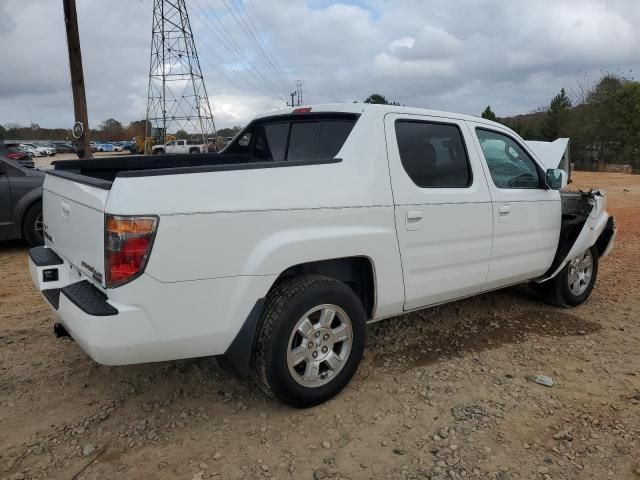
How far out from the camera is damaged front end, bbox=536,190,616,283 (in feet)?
15.3

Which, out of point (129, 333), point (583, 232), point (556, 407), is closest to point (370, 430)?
point (556, 407)

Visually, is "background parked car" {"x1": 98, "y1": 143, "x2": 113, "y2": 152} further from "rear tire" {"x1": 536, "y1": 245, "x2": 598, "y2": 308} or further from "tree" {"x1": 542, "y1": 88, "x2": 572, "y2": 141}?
"rear tire" {"x1": 536, "y1": 245, "x2": 598, "y2": 308}

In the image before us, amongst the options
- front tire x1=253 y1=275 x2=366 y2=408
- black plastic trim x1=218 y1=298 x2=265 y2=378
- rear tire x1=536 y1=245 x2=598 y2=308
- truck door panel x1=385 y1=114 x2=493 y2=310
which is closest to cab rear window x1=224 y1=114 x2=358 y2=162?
truck door panel x1=385 y1=114 x2=493 y2=310

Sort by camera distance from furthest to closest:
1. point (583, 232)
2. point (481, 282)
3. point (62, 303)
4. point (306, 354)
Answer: point (583, 232), point (481, 282), point (306, 354), point (62, 303)

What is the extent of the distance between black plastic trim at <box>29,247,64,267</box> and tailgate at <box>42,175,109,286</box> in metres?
0.04

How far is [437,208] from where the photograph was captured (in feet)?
11.5

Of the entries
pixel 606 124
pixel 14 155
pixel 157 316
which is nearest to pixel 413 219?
pixel 157 316

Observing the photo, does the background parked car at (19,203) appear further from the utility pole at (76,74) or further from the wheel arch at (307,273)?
the wheel arch at (307,273)

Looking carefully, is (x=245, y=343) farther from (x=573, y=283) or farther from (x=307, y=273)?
(x=573, y=283)

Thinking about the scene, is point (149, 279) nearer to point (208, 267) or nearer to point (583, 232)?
point (208, 267)

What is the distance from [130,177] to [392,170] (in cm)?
162

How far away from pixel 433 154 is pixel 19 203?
6.06 m

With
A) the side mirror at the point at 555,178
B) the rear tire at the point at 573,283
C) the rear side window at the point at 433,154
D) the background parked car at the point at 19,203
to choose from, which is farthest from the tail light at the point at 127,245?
the background parked car at the point at 19,203

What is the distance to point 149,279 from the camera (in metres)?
2.46
